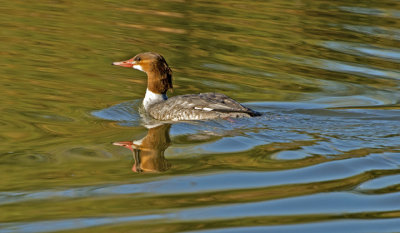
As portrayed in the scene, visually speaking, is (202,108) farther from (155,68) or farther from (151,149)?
(155,68)

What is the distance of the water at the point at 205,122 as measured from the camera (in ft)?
21.4

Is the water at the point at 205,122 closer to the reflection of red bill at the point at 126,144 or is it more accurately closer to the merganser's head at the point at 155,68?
the reflection of red bill at the point at 126,144

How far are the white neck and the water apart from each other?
287mm

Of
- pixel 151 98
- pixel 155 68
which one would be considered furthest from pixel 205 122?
pixel 155 68

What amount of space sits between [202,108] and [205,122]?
0.72 feet

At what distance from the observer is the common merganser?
9.93 m

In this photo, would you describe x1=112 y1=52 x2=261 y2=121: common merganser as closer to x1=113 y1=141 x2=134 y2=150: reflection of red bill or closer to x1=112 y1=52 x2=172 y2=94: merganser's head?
x1=112 y1=52 x2=172 y2=94: merganser's head

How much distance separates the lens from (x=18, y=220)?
6215mm

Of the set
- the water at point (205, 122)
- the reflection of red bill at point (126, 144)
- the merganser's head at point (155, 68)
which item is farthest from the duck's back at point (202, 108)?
the reflection of red bill at point (126, 144)

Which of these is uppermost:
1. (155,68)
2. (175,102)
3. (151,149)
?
(155,68)

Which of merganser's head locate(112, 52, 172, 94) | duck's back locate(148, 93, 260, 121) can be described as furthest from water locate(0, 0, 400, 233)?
merganser's head locate(112, 52, 172, 94)

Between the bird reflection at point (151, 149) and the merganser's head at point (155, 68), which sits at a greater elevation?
the merganser's head at point (155, 68)

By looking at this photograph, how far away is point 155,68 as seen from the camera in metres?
11.3

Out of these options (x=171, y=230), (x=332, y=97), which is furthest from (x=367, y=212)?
(x=332, y=97)
